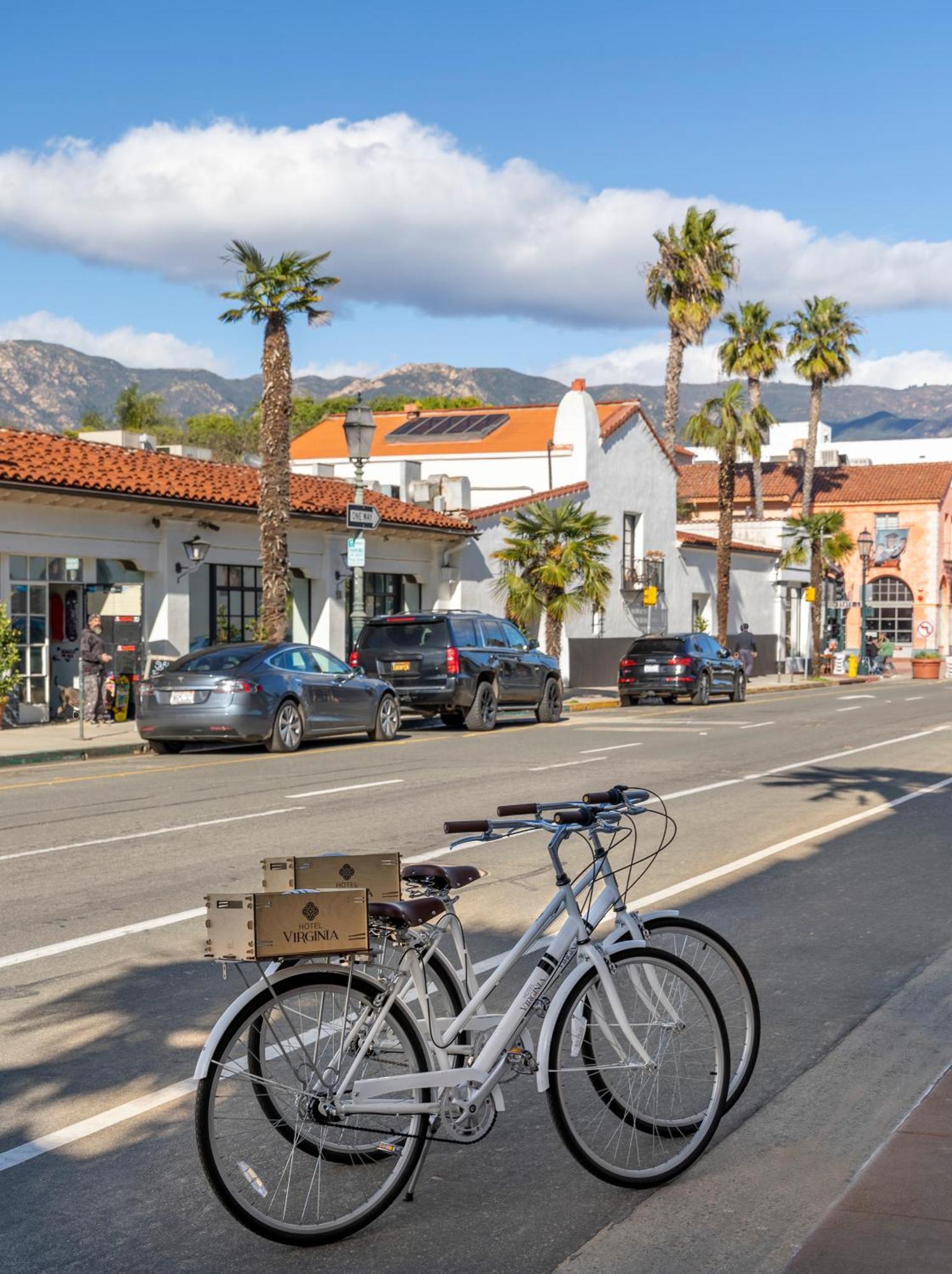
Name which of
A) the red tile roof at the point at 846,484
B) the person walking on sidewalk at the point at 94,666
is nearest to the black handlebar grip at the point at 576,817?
the person walking on sidewalk at the point at 94,666

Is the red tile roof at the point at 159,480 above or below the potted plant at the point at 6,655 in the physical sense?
above

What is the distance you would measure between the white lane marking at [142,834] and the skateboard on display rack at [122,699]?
484 inches

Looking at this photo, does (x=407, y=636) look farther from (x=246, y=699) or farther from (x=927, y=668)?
(x=927, y=668)

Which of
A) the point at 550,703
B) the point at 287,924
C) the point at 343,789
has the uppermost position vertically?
the point at 287,924

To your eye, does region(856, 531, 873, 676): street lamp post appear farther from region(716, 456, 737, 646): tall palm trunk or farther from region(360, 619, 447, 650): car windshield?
region(360, 619, 447, 650): car windshield

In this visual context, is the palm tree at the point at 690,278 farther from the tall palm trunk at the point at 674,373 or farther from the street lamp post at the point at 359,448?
the street lamp post at the point at 359,448

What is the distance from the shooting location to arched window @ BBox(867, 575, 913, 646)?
80.7 meters

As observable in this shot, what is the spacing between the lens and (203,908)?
29.3ft

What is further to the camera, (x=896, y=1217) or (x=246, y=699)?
(x=246, y=699)

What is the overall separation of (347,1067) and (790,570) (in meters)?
55.6

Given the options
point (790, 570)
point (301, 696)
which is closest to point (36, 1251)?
point (301, 696)

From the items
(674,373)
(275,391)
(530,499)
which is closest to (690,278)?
(674,373)

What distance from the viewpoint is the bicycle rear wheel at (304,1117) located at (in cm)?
418

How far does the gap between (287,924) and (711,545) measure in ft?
155
